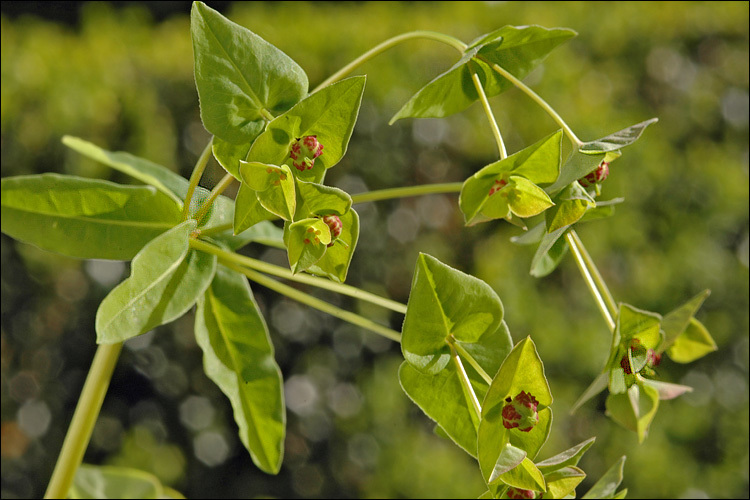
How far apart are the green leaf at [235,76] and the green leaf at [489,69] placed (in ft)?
0.32

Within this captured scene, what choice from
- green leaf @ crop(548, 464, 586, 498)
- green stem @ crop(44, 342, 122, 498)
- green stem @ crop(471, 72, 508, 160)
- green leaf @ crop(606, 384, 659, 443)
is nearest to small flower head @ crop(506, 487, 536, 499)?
green leaf @ crop(548, 464, 586, 498)

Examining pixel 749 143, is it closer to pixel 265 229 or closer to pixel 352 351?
pixel 352 351

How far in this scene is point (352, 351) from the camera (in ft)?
6.80

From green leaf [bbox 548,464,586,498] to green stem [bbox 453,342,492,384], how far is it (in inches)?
2.9

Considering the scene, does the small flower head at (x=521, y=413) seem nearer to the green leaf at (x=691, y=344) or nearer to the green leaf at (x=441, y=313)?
the green leaf at (x=441, y=313)

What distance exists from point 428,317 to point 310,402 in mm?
1590

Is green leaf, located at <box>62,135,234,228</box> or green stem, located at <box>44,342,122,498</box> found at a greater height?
green leaf, located at <box>62,135,234,228</box>

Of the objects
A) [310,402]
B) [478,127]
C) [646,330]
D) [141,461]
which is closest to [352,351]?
[310,402]

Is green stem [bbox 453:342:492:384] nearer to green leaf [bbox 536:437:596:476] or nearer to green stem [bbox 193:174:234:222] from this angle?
green leaf [bbox 536:437:596:476]

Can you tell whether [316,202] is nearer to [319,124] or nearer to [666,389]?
[319,124]

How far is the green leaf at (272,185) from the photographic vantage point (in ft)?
1.46

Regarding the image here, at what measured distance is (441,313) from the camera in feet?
1.60

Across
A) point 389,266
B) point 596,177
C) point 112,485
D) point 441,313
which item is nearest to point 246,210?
point 441,313

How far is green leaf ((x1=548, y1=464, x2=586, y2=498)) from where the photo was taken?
1.53 feet
